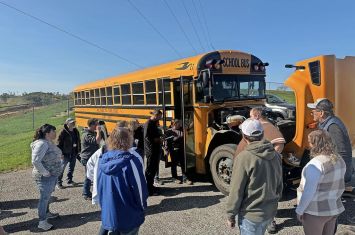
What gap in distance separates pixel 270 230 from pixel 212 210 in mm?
1155

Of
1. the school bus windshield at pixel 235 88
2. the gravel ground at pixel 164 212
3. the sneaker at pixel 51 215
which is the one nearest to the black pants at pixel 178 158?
the gravel ground at pixel 164 212

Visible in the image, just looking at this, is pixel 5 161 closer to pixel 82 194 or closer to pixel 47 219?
pixel 82 194

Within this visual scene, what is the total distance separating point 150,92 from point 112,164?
225 inches

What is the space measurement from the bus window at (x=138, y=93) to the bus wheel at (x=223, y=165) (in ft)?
11.9

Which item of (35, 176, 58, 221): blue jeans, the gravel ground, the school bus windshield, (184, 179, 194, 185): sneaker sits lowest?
the gravel ground

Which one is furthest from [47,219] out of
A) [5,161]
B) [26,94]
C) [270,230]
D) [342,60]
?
[26,94]

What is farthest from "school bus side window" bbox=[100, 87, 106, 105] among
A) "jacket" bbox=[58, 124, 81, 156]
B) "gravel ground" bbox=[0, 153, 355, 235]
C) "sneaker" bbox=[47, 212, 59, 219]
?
"sneaker" bbox=[47, 212, 59, 219]

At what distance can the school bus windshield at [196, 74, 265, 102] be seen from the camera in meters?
6.44

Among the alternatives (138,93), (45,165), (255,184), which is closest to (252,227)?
(255,184)

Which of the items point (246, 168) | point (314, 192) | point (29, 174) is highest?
point (246, 168)

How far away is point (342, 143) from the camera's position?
11.6ft

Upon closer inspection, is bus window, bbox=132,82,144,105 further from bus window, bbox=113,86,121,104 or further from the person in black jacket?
the person in black jacket

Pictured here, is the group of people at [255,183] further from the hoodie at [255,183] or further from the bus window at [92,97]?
the bus window at [92,97]

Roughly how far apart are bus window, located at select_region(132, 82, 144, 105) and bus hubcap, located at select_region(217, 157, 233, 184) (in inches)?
149
